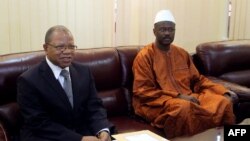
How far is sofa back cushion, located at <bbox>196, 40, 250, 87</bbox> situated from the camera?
3.49 meters

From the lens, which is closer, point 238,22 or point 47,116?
point 47,116

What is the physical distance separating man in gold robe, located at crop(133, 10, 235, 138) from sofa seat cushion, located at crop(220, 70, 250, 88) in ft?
1.48

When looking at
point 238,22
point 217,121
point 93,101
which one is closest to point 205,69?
point 217,121

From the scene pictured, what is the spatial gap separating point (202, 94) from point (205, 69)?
52 cm

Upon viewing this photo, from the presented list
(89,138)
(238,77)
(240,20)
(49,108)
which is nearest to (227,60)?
(238,77)

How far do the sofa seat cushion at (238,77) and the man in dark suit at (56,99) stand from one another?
1746 mm

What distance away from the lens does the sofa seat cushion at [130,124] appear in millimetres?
2539

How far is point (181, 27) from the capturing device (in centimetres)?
389

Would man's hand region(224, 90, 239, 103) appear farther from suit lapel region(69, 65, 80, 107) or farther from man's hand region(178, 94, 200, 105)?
suit lapel region(69, 65, 80, 107)

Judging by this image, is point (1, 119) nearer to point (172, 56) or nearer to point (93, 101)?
point (93, 101)

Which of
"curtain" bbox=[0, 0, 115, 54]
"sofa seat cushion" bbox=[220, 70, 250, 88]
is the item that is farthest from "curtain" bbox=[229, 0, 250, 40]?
"curtain" bbox=[0, 0, 115, 54]

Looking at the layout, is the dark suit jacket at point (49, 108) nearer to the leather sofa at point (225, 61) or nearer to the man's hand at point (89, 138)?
the man's hand at point (89, 138)

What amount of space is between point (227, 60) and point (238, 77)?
8.4 inches

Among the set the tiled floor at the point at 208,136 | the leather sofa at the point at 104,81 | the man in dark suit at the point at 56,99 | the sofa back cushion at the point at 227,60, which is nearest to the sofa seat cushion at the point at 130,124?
the leather sofa at the point at 104,81
